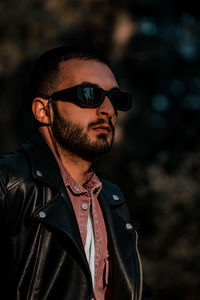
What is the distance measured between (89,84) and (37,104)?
1.18 feet

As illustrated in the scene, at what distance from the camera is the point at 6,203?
5.76 feet

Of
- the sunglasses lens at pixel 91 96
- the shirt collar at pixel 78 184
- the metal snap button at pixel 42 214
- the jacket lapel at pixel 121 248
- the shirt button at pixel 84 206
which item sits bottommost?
the jacket lapel at pixel 121 248

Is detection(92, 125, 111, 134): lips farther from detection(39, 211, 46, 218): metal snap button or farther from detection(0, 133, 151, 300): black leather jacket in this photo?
detection(39, 211, 46, 218): metal snap button

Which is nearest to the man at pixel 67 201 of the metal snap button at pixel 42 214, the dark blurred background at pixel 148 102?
the metal snap button at pixel 42 214

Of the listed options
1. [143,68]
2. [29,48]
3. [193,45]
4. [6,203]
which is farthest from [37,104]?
[143,68]

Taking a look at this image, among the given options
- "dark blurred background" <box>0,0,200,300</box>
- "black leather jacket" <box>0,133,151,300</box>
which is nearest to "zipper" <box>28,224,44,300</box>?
"black leather jacket" <box>0,133,151,300</box>

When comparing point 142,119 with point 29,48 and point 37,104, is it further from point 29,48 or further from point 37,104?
point 37,104

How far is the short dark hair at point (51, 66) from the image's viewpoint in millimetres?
2359

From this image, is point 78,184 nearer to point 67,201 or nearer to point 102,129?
point 67,201

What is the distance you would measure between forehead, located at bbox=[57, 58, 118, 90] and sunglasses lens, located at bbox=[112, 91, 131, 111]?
0.34 ft

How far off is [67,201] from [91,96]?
636 mm

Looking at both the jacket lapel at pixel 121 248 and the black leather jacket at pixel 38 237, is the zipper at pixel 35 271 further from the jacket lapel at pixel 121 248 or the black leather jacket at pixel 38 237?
the jacket lapel at pixel 121 248

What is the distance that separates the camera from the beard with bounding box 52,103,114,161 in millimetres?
2174

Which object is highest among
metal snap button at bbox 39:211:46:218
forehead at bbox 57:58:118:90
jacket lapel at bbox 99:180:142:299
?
forehead at bbox 57:58:118:90
